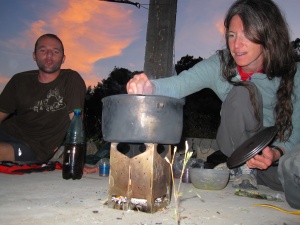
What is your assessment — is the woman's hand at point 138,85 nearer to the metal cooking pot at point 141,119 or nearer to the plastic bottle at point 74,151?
the metal cooking pot at point 141,119

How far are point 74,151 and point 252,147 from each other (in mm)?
1595

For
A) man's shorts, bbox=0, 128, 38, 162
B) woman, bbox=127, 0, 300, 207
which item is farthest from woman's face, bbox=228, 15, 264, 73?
man's shorts, bbox=0, 128, 38, 162

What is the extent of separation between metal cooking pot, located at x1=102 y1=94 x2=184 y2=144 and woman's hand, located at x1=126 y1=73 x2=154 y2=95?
20 cm

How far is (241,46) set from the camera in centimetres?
190

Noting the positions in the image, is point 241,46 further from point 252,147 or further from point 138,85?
point 138,85

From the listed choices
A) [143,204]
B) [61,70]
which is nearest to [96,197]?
[143,204]

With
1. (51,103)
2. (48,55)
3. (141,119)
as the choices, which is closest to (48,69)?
(48,55)

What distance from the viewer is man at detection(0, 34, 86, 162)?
301 centimetres

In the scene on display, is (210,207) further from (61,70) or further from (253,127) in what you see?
(61,70)

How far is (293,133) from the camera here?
207 cm

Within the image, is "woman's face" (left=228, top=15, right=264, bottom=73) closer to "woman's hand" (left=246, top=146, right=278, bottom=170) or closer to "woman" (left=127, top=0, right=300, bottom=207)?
"woman" (left=127, top=0, right=300, bottom=207)

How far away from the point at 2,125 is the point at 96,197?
2.20m

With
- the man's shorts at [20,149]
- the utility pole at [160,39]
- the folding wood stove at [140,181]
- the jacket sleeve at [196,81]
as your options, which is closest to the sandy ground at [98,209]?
the folding wood stove at [140,181]

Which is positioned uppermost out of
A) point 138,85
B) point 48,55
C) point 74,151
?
point 48,55
